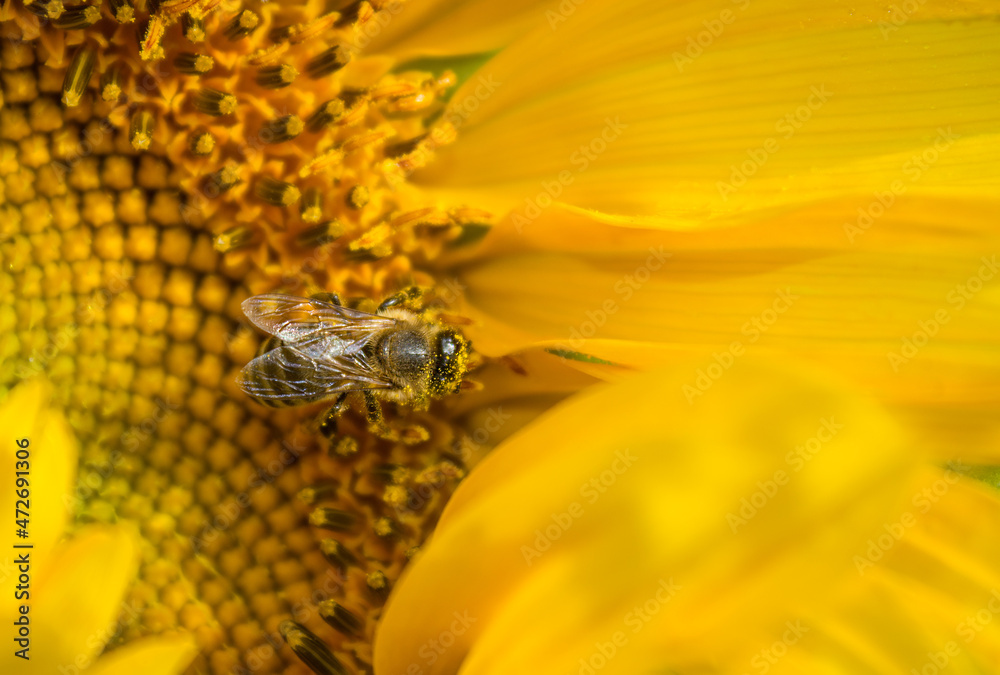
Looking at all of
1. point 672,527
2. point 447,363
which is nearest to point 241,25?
point 447,363

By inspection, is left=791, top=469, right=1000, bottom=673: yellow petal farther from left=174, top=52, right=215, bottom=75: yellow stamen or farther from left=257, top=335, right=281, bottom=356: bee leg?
left=174, top=52, right=215, bottom=75: yellow stamen

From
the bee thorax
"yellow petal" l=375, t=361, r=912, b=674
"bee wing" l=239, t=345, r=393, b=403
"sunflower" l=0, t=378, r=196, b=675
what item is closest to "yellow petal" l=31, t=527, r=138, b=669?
"sunflower" l=0, t=378, r=196, b=675

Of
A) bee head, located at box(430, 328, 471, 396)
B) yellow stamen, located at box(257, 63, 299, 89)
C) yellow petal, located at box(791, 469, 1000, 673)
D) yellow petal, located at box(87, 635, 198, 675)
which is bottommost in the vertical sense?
yellow petal, located at box(791, 469, 1000, 673)

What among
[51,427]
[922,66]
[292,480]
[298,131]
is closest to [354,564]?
[292,480]

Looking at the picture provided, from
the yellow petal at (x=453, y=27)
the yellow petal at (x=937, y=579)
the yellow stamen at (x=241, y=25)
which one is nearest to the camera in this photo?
the yellow petal at (x=937, y=579)

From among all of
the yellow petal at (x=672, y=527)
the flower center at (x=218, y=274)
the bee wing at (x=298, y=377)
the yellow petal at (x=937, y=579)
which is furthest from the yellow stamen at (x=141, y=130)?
the yellow petal at (x=937, y=579)

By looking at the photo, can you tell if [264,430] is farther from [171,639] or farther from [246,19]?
[246,19]

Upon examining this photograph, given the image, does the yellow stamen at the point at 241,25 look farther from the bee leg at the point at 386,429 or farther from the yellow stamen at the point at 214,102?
the bee leg at the point at 386,429
